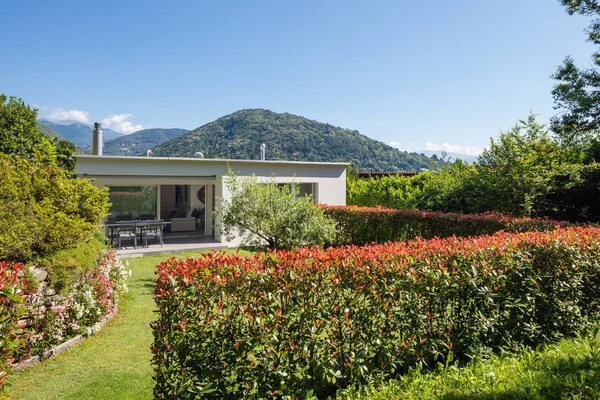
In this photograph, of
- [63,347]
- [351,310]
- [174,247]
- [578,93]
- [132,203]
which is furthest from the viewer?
[132,203]

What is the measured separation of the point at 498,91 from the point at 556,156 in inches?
135

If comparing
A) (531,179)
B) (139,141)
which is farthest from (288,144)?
(139,141)

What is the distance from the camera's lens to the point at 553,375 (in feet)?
10.8

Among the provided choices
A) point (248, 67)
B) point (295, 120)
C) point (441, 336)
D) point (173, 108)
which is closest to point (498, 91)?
point (441, 336)

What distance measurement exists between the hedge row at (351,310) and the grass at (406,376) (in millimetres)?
255

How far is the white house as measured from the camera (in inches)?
559

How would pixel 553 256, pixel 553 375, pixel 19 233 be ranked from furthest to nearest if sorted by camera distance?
pixel 19 233
pixel 553 256
pixel 553 375

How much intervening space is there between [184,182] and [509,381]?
15625 mm

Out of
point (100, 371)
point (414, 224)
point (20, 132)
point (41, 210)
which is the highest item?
point (20, 132)

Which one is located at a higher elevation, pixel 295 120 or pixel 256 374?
pixel 295 120

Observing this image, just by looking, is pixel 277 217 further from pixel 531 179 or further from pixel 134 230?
pixel 531 179

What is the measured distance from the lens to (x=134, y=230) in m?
14.8

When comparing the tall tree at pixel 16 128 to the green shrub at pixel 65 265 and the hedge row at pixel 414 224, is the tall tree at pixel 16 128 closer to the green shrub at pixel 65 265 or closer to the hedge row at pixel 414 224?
the green shrub at pixel 65 265

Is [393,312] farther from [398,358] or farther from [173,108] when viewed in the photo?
[173,108]
